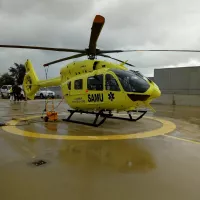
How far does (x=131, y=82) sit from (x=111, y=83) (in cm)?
73

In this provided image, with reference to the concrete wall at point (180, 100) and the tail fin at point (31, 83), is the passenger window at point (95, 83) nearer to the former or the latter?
the tail fin at point (31, 83)

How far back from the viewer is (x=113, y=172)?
398 centimetres

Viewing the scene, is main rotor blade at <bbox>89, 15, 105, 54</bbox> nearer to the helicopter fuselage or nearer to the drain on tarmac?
the helicopter fuselage

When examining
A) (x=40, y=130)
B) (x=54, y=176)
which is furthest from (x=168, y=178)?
(x=40, y=130)

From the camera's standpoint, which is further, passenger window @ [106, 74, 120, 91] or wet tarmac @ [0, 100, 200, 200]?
passenger window @ [106, 74, 120, 91]

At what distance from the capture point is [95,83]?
29.0ft

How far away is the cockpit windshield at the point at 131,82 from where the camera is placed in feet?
26.4

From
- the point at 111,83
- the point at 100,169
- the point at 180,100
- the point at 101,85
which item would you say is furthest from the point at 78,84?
the point at 180,100

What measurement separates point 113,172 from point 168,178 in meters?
0.91

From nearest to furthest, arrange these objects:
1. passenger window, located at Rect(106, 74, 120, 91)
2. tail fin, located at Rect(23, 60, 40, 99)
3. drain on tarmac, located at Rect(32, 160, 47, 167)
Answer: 1. drain on tarmac, located at Rect(32, 160, 47, 167)
2. passenger window, located at Rect(106, 74, 120, 91)
3. tail fin, located at Rect(23, 60, 40, 99)

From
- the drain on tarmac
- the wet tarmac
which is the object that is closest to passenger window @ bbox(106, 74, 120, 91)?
the wet tarmac

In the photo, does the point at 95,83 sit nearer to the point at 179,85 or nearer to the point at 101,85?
the point at 101,85

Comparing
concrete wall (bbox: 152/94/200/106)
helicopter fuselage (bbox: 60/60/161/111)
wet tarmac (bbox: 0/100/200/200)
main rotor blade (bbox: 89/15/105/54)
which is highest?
main rotor blade (bbox: 89/15/105/54)

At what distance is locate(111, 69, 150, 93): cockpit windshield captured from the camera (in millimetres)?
8047
